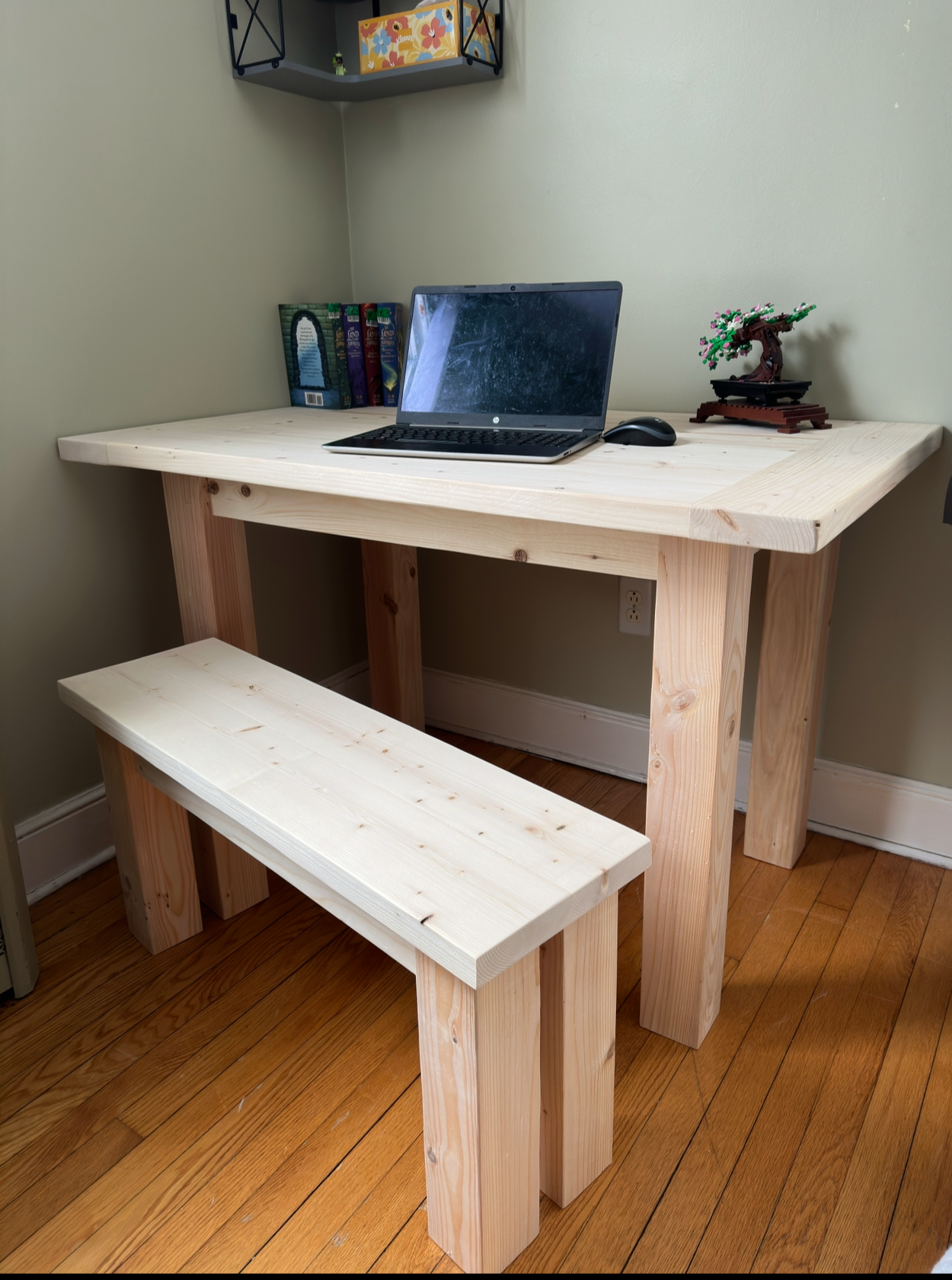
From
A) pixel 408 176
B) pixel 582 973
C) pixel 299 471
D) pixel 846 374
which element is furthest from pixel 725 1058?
pixel 408 176

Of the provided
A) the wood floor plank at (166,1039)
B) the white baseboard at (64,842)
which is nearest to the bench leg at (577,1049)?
the wood floor plank at (166,1039)

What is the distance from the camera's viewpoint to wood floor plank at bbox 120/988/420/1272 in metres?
1.01

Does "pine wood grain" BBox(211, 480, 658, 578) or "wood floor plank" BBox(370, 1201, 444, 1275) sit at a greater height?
"pine wood grain" BBox(211, 480, 658, 578)

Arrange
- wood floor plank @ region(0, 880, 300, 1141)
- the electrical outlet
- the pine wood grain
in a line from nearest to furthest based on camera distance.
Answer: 1. the pine wood grain
2. wood floor plank @ region(0, 880, 300, 1141)
3. the electrical outlet

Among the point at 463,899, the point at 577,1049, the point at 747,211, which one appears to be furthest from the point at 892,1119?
the point at 747,211

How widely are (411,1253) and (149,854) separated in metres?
0.73

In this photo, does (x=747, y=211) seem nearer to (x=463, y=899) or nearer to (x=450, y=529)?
(x=450, y=529)

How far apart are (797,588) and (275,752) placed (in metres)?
0.91

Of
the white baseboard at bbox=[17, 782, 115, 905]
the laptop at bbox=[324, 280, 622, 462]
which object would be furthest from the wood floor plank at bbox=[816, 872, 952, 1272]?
the white baseboard at bbox=[17, 782, 115, 905]

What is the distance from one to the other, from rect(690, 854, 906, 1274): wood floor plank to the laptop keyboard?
3.04 feet

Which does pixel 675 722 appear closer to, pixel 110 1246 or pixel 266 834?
pixel 266 834

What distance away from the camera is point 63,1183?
1102 millimetres

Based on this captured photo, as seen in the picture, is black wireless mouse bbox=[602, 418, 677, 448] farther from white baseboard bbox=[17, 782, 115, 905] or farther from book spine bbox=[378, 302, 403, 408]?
white baseboard bbox=[17, 782, 115, 905]

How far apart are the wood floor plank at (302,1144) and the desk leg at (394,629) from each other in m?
0.84
